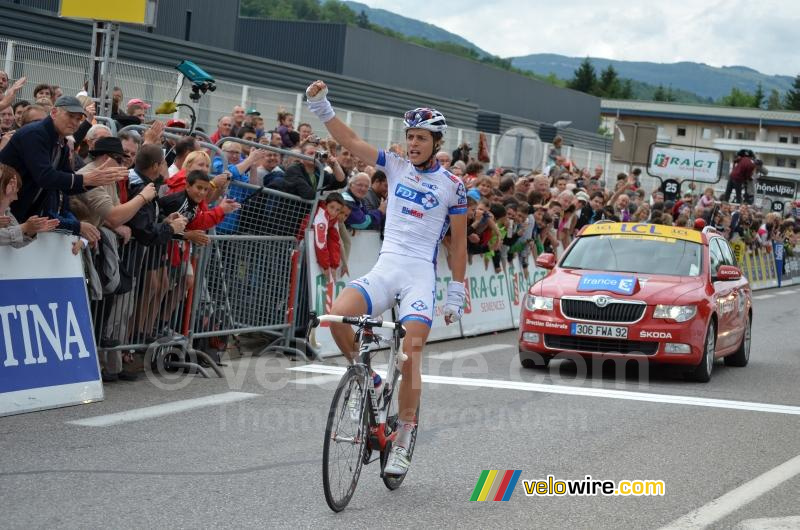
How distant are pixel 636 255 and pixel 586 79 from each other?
171327mm

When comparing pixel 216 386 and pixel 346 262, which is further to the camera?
pixel 346 262

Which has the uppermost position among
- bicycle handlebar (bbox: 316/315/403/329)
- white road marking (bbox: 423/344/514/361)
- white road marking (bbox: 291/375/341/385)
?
bicycle handlebar (bbox: 316/315/403/329)

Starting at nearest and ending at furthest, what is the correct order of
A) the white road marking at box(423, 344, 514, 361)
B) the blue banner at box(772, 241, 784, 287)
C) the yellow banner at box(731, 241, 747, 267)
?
the white road marking at box(423, 344, 514, 361)
the yellow banner at box(731, 241, 747, 267)
the blue banner at box(772, 241, 784, 287)

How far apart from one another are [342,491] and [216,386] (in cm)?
447

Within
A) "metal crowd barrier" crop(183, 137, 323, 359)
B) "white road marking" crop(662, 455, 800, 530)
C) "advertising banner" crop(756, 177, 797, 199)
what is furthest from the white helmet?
"advertising banner" crop(756, 177, 797, 199)

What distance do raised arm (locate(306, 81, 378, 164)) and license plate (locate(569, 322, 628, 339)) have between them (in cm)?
594

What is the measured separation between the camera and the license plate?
508 inches

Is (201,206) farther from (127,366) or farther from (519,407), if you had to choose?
(519,407)

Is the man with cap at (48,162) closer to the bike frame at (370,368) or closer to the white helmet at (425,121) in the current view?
the white helmet at (425,121)

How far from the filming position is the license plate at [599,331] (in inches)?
508

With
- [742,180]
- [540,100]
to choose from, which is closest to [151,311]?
[742,180]

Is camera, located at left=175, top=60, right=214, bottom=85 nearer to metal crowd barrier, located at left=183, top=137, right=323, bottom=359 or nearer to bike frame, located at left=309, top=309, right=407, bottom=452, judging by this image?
metal crowd barrier, located at left=183, top=137, right=323, bottom=359

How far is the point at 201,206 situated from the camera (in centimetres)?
1170

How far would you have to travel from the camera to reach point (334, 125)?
24.5 feet
